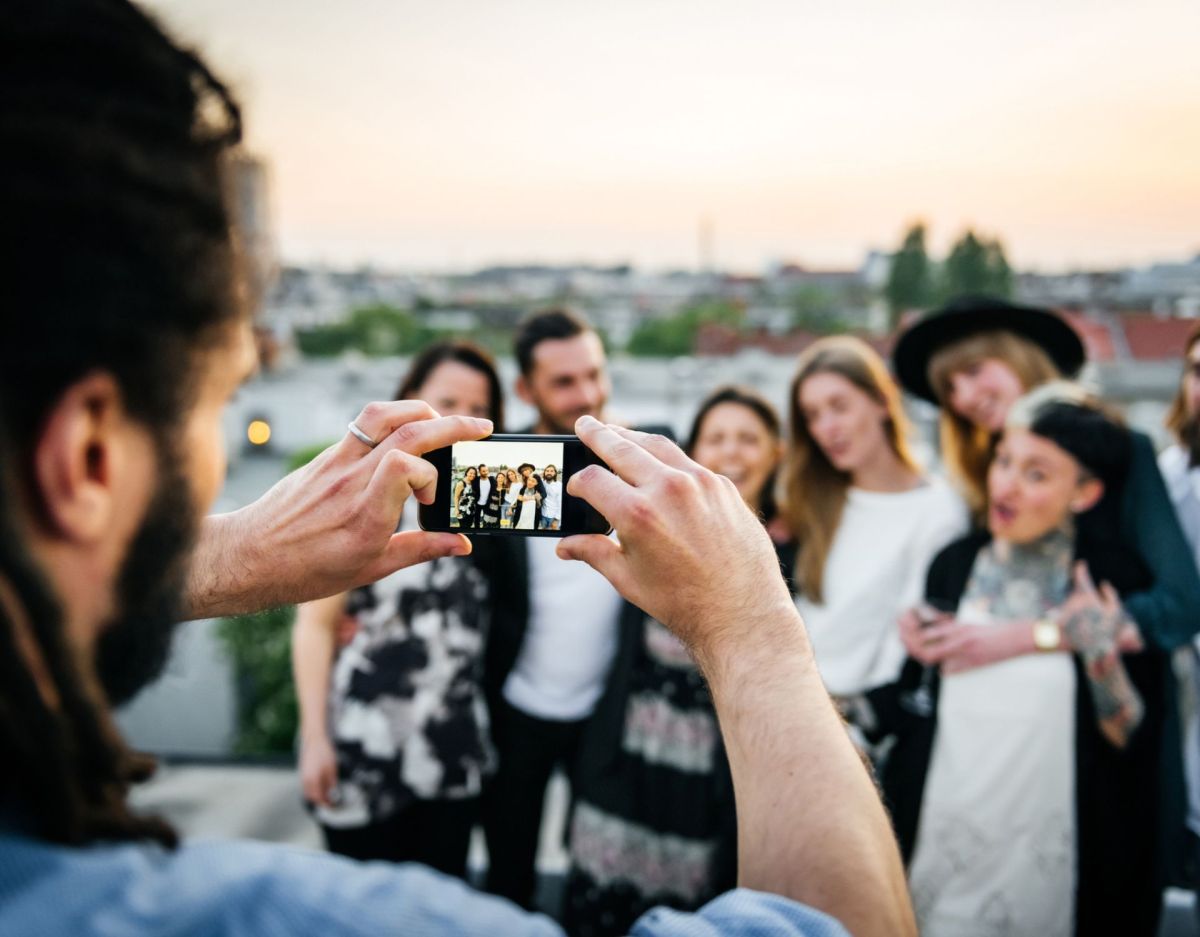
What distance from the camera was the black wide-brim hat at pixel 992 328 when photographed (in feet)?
10.3

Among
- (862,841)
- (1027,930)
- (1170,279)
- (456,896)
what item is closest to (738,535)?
(862,841)

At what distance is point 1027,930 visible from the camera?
2320mm

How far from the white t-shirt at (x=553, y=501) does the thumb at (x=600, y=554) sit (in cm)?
25

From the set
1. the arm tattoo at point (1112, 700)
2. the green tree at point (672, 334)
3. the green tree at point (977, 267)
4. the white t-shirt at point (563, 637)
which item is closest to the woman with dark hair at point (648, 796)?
the white t-shirt at point (563, 637)

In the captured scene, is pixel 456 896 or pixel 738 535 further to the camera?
pixel 738 535

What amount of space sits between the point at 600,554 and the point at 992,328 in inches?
105

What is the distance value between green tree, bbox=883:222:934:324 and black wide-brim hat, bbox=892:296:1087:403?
104 feet

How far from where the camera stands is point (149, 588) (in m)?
0.78

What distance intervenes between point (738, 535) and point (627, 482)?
0.19 m

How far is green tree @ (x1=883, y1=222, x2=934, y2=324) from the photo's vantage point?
32750 mm

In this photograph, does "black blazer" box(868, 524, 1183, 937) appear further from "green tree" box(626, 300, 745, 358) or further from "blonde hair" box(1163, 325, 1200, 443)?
"green tree" box(626, 300, 745, 358)

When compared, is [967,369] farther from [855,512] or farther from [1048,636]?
[1048,636]

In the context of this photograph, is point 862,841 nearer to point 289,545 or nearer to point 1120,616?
point 289,545

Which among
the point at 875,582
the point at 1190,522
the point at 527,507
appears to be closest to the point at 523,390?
the point at 875,582
